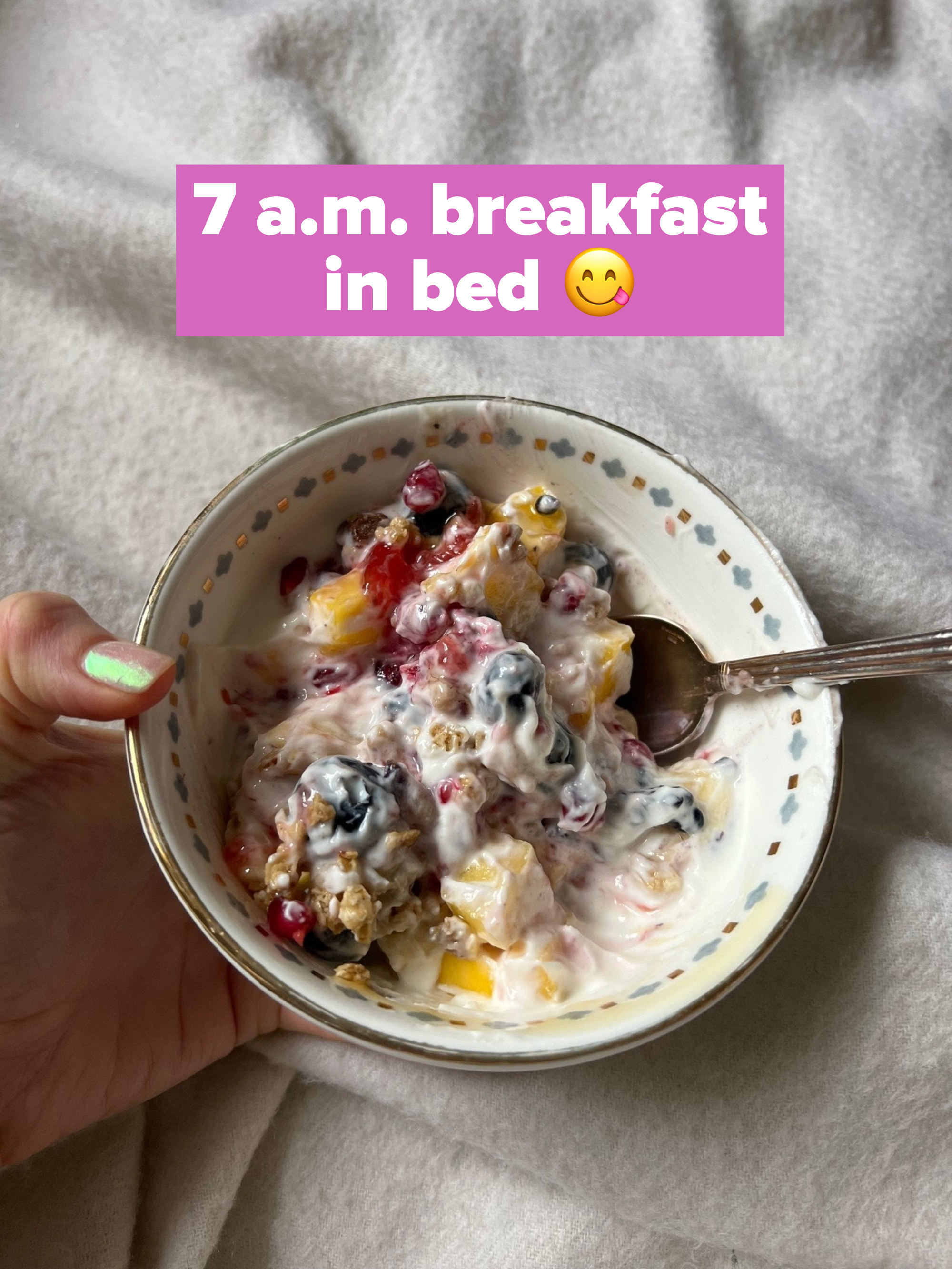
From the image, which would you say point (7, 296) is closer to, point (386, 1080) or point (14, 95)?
point (14, 95)

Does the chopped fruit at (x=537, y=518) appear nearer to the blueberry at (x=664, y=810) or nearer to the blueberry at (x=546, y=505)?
the blueberry at (x=546, y=505)

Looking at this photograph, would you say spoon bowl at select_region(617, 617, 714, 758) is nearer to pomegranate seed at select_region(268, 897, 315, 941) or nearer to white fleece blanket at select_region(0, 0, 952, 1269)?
white fleece blanket at select_region(0, 0, 952, 1269)

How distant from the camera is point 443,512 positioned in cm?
101

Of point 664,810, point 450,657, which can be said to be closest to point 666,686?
point 664,810

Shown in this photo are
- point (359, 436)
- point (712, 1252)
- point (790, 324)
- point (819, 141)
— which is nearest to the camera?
point (359, 436)

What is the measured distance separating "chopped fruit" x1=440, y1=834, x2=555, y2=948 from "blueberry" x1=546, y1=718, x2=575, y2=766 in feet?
0.24

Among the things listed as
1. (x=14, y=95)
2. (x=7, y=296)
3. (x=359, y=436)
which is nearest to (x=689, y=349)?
(x=359, y=436)

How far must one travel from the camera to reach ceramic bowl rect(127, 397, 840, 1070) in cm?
77

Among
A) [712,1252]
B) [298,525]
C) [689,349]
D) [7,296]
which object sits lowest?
[712,1252]

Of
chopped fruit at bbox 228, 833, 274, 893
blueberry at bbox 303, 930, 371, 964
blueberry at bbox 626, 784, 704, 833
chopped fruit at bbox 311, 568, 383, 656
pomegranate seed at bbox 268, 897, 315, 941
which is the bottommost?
blueberry at bbox 303, 930, 371, 964

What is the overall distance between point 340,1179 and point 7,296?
1.15 metres

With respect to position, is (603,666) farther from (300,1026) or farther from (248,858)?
(300,1026)

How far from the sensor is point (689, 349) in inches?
51.1

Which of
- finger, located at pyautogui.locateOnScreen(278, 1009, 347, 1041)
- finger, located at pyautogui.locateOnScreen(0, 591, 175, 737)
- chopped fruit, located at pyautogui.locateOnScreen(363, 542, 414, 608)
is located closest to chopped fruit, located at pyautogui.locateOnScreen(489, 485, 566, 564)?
chopped fruit, located at pyautogui.locateOnScreen(363, 542, 414, 608)
